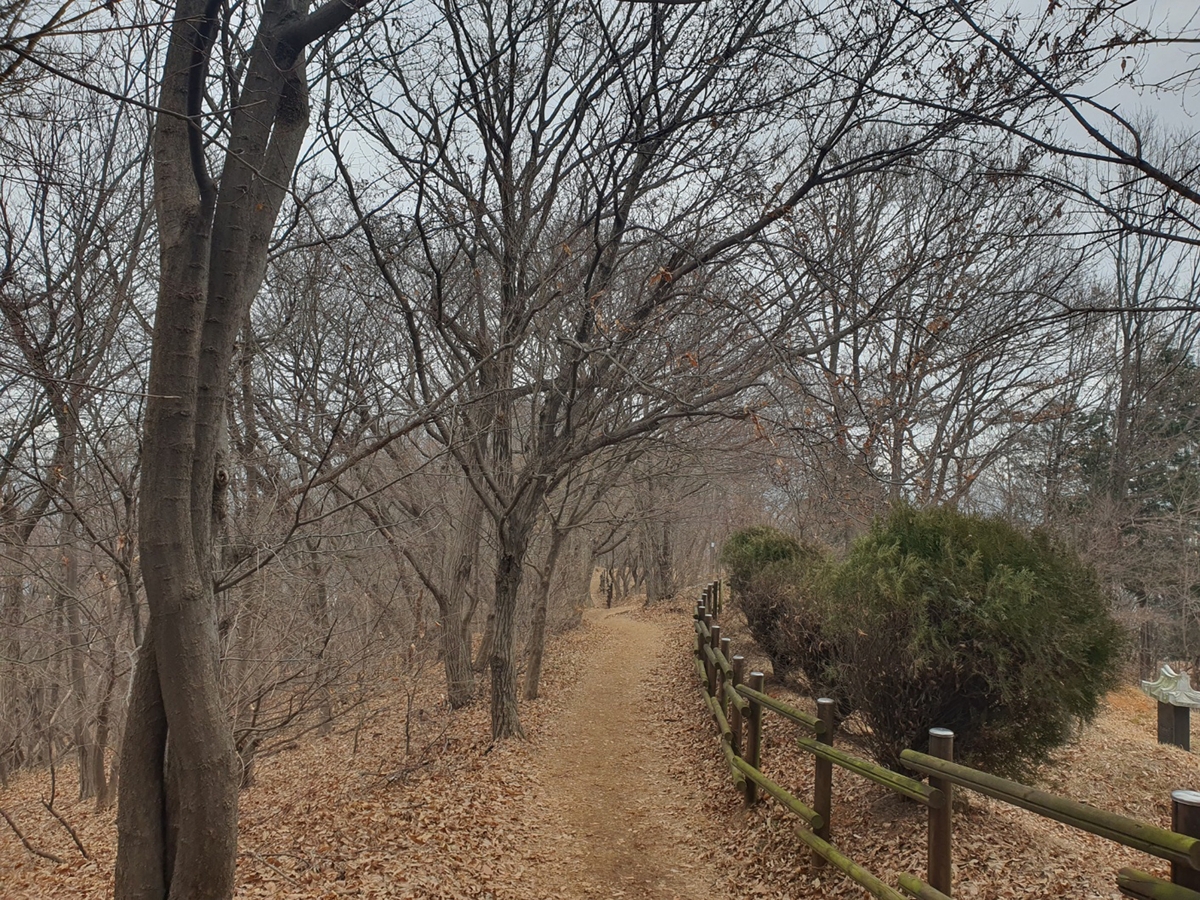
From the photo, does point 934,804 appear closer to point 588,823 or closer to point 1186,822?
point 1186,822

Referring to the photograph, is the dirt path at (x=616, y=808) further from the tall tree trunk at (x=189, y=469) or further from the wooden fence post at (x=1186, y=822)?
the wooden fence post at (x=1186, y=822)

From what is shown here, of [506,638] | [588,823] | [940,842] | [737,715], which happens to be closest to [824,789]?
[940,842]

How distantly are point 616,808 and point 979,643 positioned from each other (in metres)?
3.88

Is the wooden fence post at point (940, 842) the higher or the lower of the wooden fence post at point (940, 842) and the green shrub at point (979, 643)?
the lower

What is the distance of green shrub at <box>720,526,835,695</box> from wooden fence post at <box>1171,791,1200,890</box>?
146 inches

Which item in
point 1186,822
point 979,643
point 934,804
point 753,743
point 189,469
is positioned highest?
point 189,469

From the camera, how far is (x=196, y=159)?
3.72 m

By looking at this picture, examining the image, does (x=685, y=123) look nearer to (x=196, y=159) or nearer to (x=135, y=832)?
(x=196, y=159)

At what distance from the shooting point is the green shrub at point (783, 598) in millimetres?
8477

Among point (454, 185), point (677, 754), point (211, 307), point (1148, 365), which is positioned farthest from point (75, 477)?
point (1148, 365)

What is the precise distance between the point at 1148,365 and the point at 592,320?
42.6 feet

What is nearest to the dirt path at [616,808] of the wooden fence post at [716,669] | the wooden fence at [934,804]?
the wooden fence at [934,804]

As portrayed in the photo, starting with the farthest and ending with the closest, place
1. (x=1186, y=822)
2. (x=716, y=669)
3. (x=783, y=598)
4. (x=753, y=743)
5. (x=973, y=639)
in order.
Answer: (x=783, y=598) → (x=716, y=669) → (x=753, y=743) → (x=973, y=639) → (x=1186, y=822)

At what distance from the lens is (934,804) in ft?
12.5
